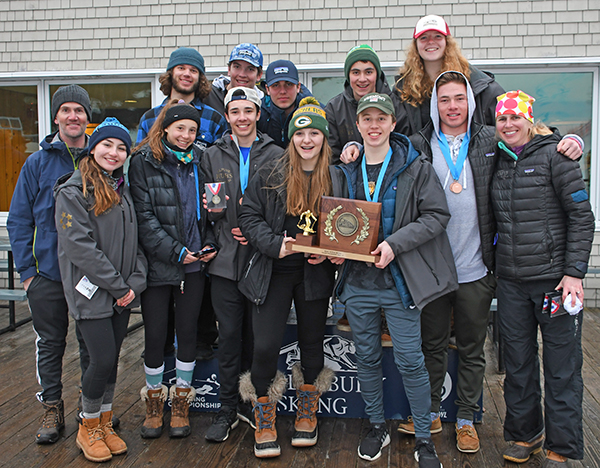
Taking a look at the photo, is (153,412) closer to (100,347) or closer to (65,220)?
(100,347)

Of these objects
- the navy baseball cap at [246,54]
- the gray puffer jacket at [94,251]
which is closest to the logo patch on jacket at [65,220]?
the gray puffer jacket at [94,251]

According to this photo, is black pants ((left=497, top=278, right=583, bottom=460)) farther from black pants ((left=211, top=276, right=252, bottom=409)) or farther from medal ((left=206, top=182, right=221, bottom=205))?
medal ((left=206, top=182, right=221, bottom=205))

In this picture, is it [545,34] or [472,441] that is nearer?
[472,441]

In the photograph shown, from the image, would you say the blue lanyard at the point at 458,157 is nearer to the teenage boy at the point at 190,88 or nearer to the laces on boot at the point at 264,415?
the teenage boy at the point at 190,88

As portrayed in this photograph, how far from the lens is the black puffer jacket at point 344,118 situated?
11.4 ft

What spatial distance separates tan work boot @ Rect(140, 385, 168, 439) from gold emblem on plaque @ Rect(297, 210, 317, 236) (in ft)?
4.75

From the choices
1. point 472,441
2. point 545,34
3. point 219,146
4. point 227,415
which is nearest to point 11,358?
point 227,415

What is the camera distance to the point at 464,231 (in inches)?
113

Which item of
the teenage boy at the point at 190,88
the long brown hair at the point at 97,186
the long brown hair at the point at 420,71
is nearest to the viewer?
the long brown hair at the point at 97,186

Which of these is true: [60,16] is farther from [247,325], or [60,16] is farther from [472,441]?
[472,441]

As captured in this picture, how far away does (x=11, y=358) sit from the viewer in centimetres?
450

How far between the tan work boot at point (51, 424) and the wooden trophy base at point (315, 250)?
73.4 inches

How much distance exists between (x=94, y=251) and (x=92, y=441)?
1145 mm

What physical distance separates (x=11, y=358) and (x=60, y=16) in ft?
15.1
